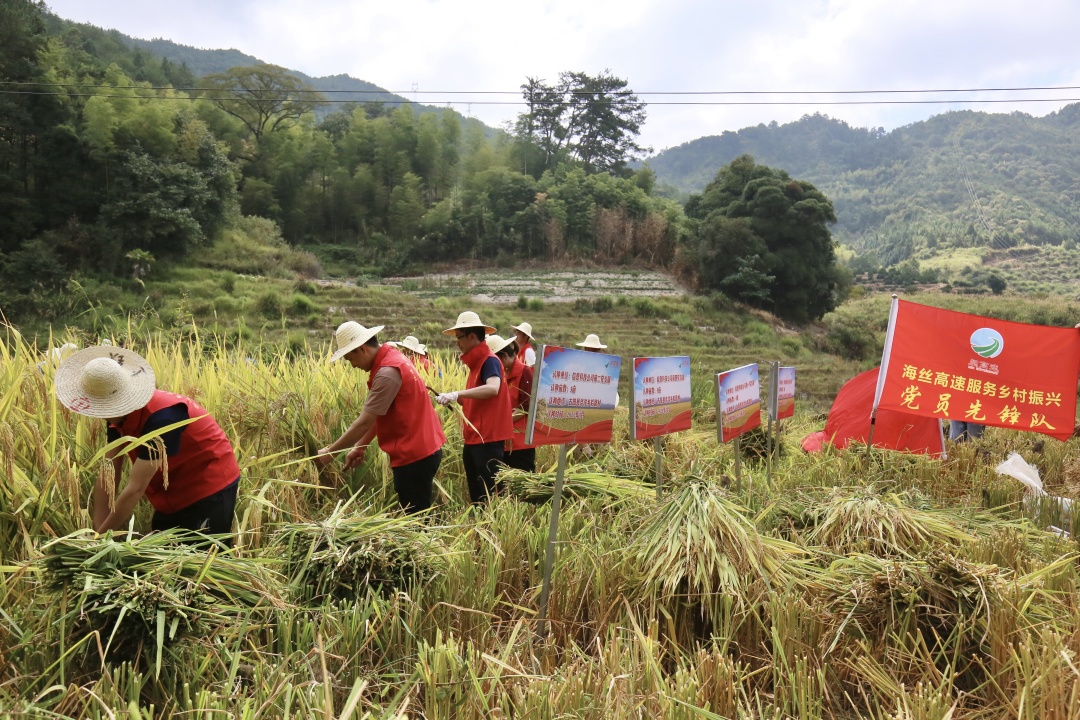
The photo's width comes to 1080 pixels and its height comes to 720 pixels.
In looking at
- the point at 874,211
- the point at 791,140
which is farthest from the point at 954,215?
the point at 791,140

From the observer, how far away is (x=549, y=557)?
247cm

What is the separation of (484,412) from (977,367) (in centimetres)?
307

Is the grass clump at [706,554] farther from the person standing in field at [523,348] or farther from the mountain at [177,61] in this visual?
the mountain at [177,61]

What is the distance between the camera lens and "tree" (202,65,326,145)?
145 feet

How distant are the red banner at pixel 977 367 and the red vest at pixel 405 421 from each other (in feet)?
8.99

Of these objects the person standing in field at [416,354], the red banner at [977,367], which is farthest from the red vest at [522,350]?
the red banner at [977,367]

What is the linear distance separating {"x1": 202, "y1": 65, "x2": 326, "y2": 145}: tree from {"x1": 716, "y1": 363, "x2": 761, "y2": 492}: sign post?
45398mm

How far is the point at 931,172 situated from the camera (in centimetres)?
11512

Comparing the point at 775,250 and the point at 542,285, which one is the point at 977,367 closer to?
the point at 542,285

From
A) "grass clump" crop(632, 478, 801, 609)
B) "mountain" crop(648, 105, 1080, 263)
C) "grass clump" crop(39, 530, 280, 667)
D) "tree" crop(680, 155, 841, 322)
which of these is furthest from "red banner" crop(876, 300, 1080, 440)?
"mountain" crop(648, 105, 1080, 263)

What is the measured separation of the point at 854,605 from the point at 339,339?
2734 millimetres

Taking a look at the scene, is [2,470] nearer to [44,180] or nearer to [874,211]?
[44,180]

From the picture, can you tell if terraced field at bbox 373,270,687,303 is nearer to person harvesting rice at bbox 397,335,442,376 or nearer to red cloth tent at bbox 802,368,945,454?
person harvesting rice at bbox 397,335,442,376

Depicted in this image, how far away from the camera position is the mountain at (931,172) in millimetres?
80188
